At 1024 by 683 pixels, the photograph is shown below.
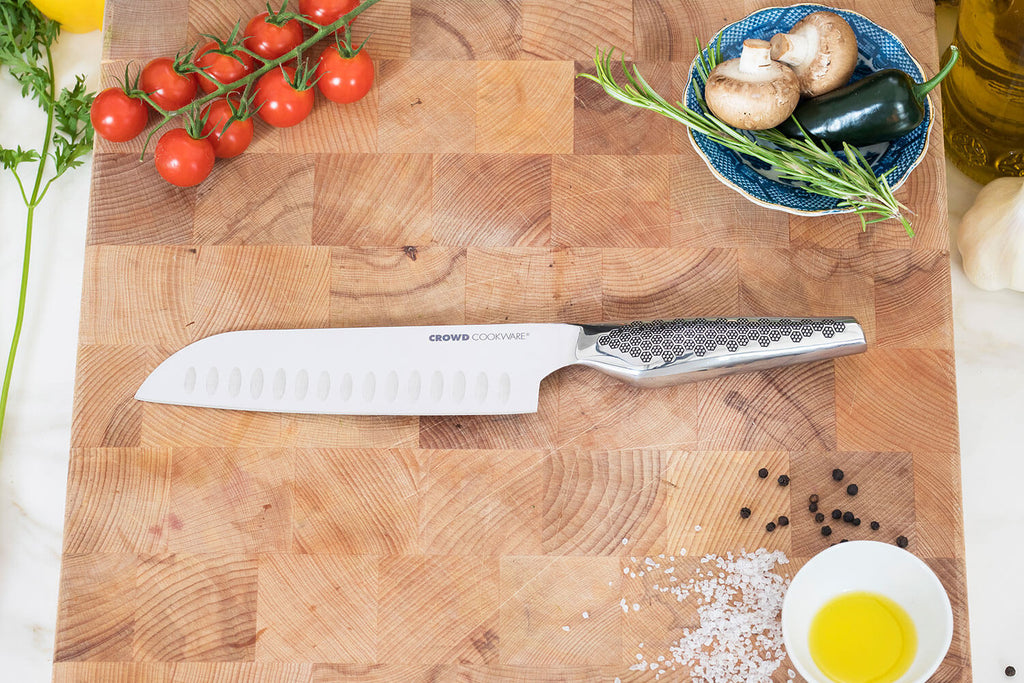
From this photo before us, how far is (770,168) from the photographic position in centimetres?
118

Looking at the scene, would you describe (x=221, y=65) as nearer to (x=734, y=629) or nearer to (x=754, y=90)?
(x=754, y=90)

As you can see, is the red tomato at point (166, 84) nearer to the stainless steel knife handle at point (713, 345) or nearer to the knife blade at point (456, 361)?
the knife blade at point (456, 361)

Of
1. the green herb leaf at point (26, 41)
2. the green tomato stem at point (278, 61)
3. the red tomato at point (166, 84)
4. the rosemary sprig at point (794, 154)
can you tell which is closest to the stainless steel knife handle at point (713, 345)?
the rosemary sprig at point (794, 154)

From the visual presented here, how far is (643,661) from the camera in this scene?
115cm

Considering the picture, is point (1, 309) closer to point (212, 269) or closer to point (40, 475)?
point (40, 475)

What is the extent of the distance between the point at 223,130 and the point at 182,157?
0.07m

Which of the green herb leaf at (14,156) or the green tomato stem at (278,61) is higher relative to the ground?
the green tomato stem at (278,61)

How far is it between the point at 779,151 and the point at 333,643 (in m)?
0.90

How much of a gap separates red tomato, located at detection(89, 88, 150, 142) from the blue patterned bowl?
79 cm

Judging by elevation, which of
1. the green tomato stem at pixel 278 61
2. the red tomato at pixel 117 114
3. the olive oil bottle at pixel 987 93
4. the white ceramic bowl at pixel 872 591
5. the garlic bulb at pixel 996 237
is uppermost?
the green tomato stem at pixel 278 61

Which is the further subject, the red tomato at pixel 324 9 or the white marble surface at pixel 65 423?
the white marble surface at pixel 65 423

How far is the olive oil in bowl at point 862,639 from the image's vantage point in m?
1.07

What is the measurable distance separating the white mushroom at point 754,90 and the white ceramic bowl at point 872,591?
0.55m

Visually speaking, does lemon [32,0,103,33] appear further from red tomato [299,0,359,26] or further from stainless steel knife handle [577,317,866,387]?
stainless steel knife handle [577,317,866,387]
